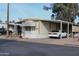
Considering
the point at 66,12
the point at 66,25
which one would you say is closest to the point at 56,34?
the point at 66,25

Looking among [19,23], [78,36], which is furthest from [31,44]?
[78,36]

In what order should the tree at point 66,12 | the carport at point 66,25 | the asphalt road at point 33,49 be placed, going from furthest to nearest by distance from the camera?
the carport at point 66,25 < the tree at point 66,12 < the asphalt road at point 33,49

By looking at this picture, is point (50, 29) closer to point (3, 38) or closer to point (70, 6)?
point (70, 6)

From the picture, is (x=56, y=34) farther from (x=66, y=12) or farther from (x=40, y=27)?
(x=66, y=12)

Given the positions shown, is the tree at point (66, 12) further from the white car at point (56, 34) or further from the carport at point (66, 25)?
the white car at point (56, 34)

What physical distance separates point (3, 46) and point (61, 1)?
1.92 m

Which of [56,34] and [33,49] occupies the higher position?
[56,34]

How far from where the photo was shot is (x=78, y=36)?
676cm

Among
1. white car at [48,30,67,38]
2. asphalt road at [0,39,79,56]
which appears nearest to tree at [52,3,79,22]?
white car at [48,30,67,38]

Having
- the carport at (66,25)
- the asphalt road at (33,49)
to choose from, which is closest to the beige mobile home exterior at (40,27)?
the carport at (66,25)

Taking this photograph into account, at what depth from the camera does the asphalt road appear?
6.32m

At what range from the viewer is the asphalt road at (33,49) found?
6320 mm

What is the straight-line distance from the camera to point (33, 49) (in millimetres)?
6566

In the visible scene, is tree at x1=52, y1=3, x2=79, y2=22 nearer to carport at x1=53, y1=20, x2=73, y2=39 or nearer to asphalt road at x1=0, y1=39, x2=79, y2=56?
carport at x1=53, y1=20, x2=73, y2=39
